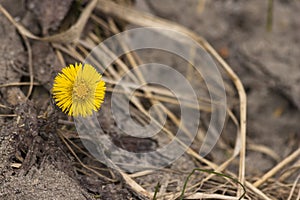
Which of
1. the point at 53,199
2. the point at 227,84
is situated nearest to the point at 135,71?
the point at 227,84

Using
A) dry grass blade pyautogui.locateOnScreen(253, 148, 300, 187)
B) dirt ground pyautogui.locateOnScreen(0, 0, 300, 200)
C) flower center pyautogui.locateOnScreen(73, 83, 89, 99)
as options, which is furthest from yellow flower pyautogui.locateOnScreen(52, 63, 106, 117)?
dry grass blade pyautogui.locateOnScreen(253, 148, 300, 187)

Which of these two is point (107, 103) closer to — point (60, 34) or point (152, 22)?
point (60, 34)

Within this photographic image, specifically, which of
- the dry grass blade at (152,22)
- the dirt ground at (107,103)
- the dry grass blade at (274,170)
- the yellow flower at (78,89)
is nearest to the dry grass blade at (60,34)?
the dirt ground at (107,103)

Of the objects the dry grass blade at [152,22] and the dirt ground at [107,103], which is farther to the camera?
the dry grass blade at [152,22]

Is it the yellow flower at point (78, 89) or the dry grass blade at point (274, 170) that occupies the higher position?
the yellow flower at point (78, 89)

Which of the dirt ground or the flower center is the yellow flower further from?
the dirt ground

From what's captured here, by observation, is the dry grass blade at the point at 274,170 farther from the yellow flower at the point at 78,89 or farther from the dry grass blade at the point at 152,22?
the yellow flower at the point at 78,89

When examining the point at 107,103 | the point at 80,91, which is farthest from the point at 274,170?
the point at 80,91
